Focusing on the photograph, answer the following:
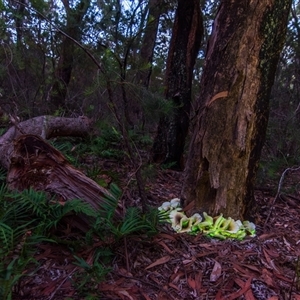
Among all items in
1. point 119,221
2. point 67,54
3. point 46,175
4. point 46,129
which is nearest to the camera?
point 119,221

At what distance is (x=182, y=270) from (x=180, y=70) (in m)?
3.07

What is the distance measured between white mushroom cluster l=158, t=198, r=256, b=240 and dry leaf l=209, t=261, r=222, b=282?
41cm

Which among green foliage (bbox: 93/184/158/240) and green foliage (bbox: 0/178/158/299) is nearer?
green foliage (bbox: 0/178/158/299)

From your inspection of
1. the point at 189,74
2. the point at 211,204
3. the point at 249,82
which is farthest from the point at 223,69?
the point at 189,74

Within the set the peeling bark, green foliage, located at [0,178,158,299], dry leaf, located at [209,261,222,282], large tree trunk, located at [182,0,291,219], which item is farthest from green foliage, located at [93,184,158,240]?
large tree trunk, located at [182,0,291,219]

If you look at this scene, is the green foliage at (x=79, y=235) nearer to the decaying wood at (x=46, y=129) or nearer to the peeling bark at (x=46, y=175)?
the peeling bark at (x=46, y=175)

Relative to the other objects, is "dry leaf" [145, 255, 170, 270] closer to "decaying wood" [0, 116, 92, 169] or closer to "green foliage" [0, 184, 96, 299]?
"green foliage" [0, 184, 96, 299]

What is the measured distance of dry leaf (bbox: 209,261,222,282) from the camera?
219cm

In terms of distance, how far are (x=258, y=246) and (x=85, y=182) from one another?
143 cm

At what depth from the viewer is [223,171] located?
2.87 meters

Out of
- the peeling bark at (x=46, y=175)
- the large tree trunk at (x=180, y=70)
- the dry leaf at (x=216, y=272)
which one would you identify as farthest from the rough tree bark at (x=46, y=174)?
the large tree trunk at (x=180, y=70)

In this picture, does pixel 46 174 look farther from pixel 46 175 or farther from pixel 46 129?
pixel 46 129

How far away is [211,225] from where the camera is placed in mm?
2773

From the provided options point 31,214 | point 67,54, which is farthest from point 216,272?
point 67,54
